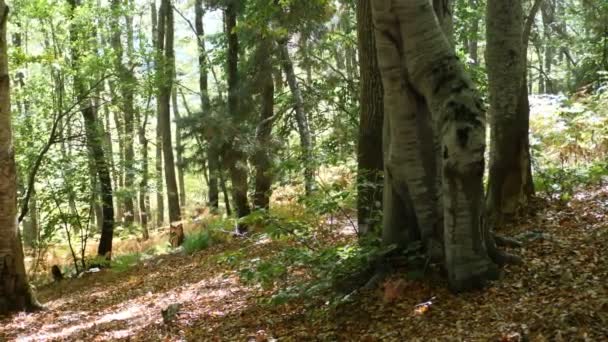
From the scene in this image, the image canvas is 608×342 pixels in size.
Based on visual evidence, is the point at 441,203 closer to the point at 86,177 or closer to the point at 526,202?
the point at 526,202

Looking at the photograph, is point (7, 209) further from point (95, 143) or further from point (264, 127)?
point (264, 127)

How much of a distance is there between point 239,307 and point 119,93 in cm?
1076

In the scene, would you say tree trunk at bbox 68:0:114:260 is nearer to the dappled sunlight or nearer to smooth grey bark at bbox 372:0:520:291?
the dappled sunlight

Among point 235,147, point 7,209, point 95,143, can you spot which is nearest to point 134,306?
point 7,209

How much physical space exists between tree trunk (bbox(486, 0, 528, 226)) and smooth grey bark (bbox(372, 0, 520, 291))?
1.83 m

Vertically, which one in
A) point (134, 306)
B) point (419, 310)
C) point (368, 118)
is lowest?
point (134, 306)

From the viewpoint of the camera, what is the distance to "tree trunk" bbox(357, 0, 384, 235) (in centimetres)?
625

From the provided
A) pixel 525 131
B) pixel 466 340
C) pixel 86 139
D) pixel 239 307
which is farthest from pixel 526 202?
pixel 86 139

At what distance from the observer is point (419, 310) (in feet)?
15.3

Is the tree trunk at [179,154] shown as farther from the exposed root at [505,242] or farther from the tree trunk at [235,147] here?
the exposed root at [505,242]

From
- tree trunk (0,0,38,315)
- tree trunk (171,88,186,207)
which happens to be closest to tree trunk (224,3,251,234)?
tree trunk (171,88,186,207)

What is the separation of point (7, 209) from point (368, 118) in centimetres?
638

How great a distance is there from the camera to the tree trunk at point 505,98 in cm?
635

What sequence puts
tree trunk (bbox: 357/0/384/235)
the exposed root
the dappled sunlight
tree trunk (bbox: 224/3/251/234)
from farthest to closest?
tree trunk (bbox: 224/3/251/234)
the dappled sunlight
tree trunk (bbox: 357/0/384/235)
the exposed root
